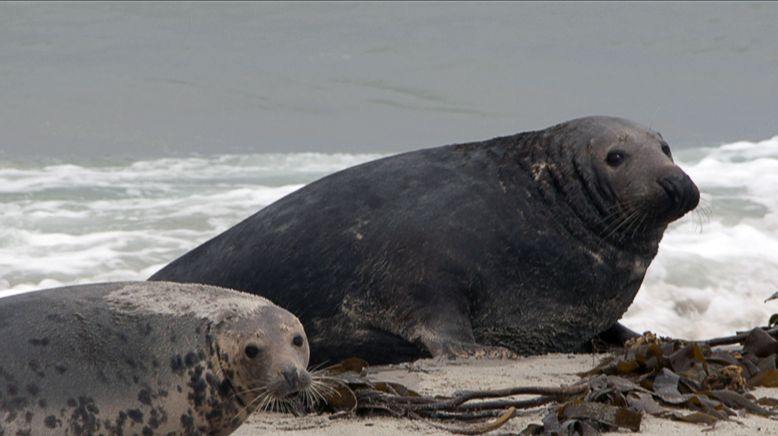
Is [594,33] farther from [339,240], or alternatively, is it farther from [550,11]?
[339,240]

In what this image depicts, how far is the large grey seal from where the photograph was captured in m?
6.49

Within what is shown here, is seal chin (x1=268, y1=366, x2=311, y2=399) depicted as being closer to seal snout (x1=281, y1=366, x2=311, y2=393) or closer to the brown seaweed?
seal snout (x1=281, y1=366, x2=311, y2=393)

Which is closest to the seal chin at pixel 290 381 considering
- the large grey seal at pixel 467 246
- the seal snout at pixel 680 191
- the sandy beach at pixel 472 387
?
the sandy beach at pixel 472 387

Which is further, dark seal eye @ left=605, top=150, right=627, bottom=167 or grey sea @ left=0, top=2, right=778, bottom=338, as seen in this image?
grey sea @ left=0, top=2, right=778, bottom=338

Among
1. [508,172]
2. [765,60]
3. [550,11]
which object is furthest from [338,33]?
[508,172]

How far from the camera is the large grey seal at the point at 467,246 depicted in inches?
256

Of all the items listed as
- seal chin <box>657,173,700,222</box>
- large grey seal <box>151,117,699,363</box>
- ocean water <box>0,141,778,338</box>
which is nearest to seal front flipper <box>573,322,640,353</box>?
large grey seal <box>151,117,699,363</box>

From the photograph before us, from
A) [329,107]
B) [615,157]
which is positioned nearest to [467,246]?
[615,157]

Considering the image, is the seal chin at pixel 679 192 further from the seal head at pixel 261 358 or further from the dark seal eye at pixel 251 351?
the dark seal eye at pixel 251 351

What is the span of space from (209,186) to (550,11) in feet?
51.5

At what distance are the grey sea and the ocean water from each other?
0.03 meters

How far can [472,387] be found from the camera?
545cm

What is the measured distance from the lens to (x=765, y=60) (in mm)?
25578

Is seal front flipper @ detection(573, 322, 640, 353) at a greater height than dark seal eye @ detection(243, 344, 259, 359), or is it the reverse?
dark seal eye @ detection(243, 344, 259, 359)
